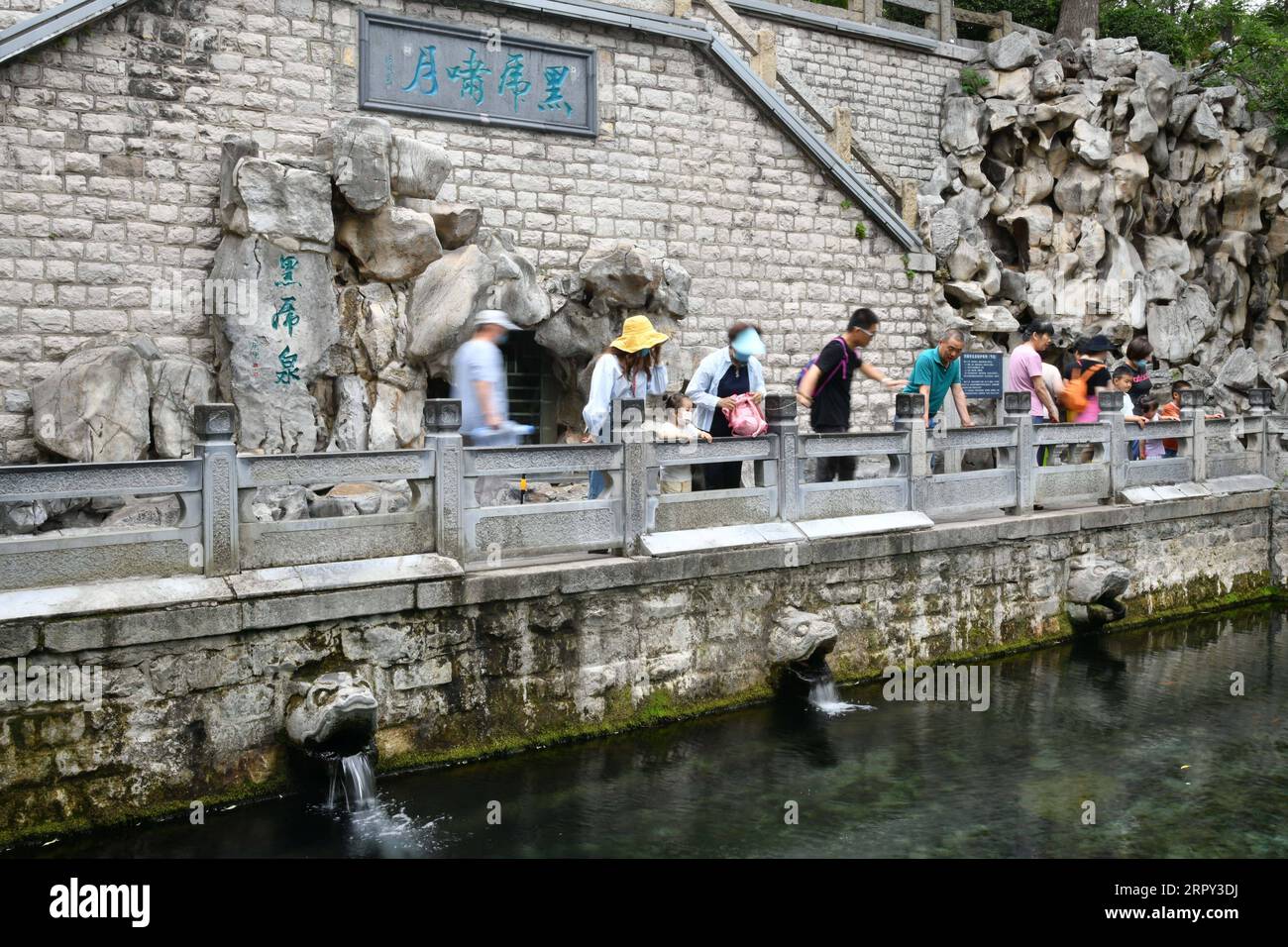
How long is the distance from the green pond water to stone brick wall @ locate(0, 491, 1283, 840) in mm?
217

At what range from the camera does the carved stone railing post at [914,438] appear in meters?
8.78

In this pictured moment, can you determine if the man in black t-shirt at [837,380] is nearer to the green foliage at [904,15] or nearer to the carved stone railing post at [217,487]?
the carved stone railing post at [217,487]

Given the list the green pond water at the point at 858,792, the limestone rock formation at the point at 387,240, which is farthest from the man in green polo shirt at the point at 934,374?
the limestone rock formation at the point at 387,240

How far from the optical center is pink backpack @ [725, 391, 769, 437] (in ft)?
26.7

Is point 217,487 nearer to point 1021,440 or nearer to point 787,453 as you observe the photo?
point 787,453

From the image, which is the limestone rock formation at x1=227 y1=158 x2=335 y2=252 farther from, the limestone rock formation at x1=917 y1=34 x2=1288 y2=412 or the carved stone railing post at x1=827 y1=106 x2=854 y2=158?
the limestone rock formation at x1=917 y1=34 x2=1288 y2=412

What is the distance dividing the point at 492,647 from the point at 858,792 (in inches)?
90.0

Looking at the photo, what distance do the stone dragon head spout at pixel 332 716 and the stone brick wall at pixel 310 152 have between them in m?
5.55

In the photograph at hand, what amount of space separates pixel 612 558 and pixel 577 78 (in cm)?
762

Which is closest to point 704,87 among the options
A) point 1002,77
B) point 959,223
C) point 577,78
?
point 577,78

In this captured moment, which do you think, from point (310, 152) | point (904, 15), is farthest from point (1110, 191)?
point (310, 152)

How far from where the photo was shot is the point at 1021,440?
31.5 feet

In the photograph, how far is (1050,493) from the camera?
1007 centimetres

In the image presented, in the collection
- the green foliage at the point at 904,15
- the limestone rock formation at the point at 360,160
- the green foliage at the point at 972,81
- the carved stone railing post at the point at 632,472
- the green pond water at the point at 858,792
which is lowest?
the green pond water at the point at 858,792
